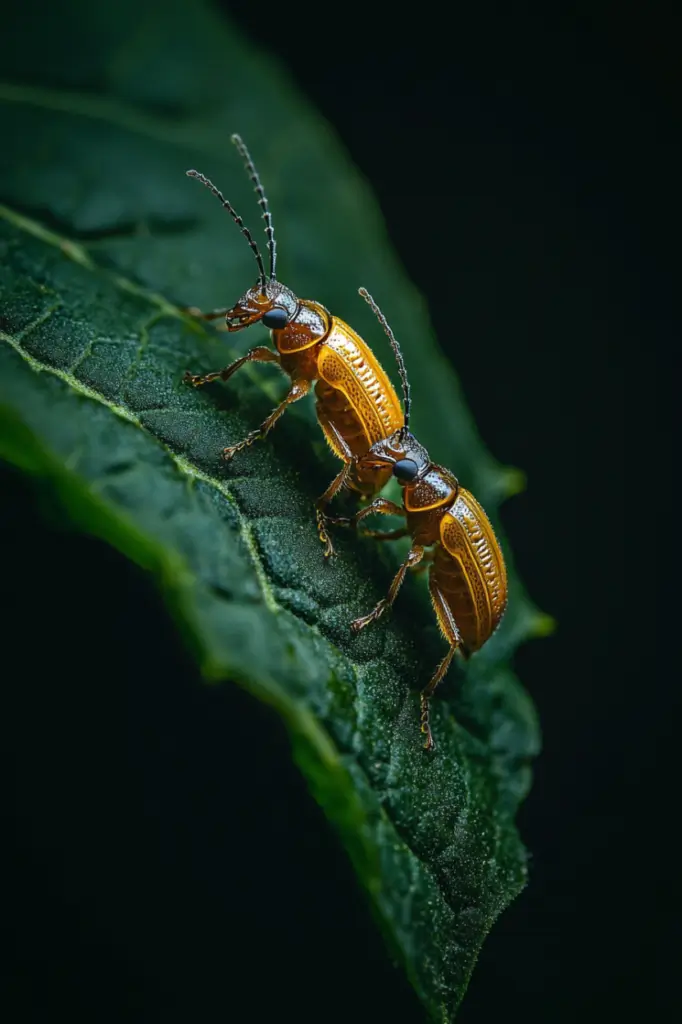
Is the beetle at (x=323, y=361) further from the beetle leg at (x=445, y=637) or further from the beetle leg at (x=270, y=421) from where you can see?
the beetle leg at (x=445, y=637)

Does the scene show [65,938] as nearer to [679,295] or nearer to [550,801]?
[550,801]

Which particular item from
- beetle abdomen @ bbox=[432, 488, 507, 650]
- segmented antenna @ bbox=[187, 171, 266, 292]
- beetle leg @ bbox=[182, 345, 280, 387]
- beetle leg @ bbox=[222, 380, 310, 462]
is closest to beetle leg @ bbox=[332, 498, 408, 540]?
beetle abdomen @ bbox=[432, 488, 507, 650]

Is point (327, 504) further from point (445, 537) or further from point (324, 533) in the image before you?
point (445, 537)

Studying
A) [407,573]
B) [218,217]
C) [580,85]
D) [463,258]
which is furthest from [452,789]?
[580,85]

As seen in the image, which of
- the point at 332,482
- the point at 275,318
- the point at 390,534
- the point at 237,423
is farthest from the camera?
the point at 390,534

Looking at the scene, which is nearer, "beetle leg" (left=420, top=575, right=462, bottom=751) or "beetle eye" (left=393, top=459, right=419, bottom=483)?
"beetle leg" (left=420, top=575, right=462, bottom=751)

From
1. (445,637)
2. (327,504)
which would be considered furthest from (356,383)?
(445,637)

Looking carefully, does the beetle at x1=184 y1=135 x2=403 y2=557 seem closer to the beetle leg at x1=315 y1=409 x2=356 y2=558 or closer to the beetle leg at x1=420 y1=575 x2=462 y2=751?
the beetle leg at x1=315 y1=409 x2=356 y2=558
